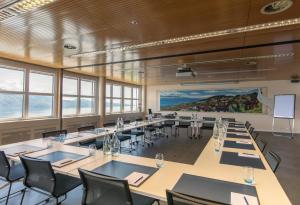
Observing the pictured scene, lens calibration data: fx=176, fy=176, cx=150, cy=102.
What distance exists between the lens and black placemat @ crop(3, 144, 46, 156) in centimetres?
240

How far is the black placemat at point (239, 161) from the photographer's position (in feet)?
6.82

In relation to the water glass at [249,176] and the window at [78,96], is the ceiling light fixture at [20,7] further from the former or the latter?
the window at [78,96]

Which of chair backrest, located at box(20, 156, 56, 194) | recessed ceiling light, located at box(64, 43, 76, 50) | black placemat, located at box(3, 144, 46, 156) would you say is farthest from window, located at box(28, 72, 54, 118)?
chair backrest, located at box(20, 156, 56, 194)

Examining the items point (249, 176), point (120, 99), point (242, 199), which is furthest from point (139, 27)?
point (120, 99)

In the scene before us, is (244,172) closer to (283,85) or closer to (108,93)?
(108,93)

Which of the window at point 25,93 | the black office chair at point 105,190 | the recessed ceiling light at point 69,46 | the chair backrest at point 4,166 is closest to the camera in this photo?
the black office chair at point 105,190

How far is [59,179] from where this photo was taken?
84.0 inches

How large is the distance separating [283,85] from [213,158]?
360 inches

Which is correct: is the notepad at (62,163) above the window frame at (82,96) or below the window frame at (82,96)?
below

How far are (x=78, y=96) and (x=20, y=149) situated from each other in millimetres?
5086

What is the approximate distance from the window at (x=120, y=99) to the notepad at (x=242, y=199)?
8149mm

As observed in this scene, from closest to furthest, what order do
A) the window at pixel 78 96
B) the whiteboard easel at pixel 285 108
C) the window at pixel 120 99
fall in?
the window at pixel 78 96, the whiteboard easel at pixel 285 108, the window at pixel 120 99

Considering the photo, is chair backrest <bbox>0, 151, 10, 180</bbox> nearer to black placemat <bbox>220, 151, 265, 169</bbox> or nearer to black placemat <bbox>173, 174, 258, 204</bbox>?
black placemat <bbox>173, 174, 258, 204</bbox>

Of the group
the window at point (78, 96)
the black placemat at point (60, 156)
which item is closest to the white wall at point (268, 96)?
the window at point (78, 96)
